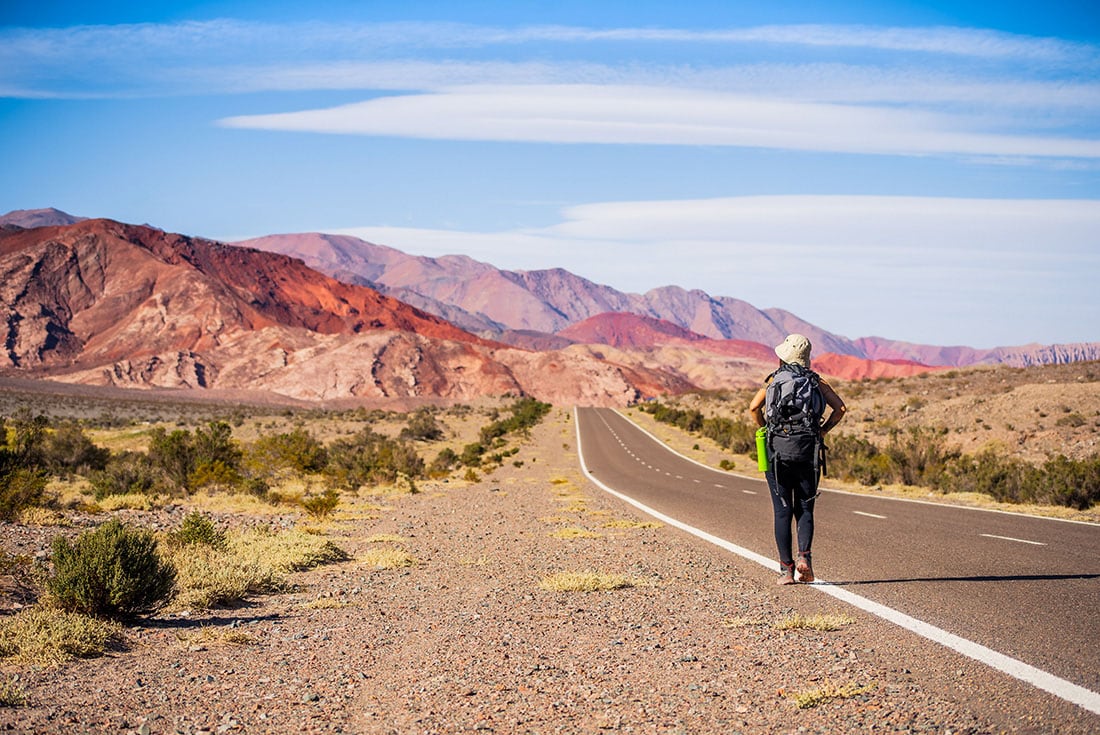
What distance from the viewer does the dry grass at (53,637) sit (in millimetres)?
6047

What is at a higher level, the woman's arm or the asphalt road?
the woman's arm

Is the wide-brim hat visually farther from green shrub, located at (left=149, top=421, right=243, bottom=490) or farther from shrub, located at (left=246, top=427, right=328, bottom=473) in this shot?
shrub, located at (left=246, top=427, right=328, bottom=473)

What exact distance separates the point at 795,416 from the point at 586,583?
2.52 meters

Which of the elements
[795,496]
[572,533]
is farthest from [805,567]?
[572,533]

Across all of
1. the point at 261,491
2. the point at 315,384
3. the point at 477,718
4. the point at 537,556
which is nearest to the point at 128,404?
the point at 315,384

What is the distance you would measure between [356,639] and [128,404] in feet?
267

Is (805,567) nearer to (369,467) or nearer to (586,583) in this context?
(586,583)

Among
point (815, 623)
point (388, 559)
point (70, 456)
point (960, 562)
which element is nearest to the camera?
point (815, 623)

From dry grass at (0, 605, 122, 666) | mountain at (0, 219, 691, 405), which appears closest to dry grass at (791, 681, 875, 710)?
dry grass at (0, 605, 122, 666)

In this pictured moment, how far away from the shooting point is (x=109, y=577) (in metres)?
7.29

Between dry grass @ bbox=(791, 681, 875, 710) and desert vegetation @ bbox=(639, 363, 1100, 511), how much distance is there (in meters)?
15.4

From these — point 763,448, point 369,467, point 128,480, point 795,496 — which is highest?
point 763,448

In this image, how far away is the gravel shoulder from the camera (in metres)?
4.61

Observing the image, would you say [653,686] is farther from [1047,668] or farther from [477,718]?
[1047,668]
